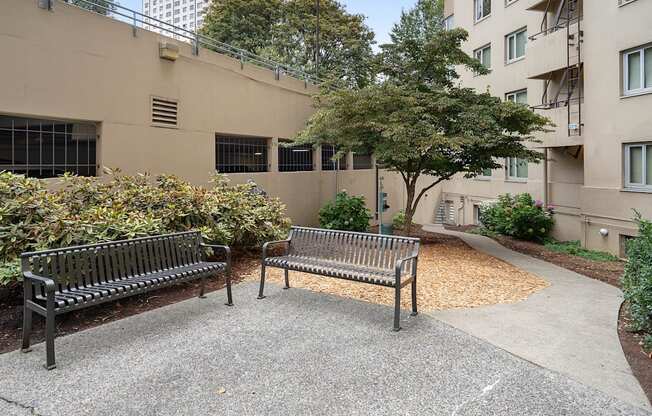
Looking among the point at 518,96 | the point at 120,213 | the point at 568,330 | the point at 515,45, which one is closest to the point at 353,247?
the point at 568,330

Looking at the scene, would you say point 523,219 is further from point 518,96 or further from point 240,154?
point 240,154

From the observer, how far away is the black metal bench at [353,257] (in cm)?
567

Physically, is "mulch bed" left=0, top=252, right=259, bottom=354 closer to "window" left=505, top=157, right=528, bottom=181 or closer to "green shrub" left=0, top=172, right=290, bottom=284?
"green shrub" left=0, top=172, right=290, bottom=284

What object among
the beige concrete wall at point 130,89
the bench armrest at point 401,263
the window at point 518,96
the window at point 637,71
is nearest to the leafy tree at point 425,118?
the beige concrete wall at point 130,89

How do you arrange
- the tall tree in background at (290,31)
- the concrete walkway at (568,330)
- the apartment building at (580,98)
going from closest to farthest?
1. the concrete walkway at (568,330)
2. the apartment building at (580,98)
3. the tall tree in background at (290,31)

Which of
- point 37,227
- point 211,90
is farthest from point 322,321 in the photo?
point 211,90

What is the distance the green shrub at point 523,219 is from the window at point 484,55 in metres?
A: 6.61

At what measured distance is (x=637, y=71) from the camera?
11008 millimetres

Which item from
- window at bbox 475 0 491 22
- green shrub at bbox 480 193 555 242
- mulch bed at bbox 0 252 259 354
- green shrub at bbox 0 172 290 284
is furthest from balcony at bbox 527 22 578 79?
mulch bed at bbox 0 252 259 354

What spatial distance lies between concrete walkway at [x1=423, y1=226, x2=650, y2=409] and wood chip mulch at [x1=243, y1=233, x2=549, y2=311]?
0.31m

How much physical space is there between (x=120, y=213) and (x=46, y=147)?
2437 millimetres

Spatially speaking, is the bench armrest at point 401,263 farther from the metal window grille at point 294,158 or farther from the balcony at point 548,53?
the balcony at point 548,53

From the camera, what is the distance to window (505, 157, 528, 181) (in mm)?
17156

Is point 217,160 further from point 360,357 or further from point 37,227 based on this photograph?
point 360,357
